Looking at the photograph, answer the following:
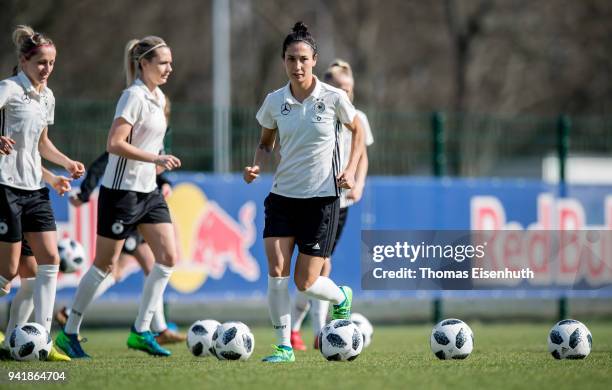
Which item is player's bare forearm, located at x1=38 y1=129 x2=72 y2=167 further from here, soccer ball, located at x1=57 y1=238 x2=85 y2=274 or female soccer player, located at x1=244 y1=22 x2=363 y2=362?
soccer ball, located at x1=57 y1=238 x2=85 y2=274

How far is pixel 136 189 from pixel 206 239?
4.61 metres

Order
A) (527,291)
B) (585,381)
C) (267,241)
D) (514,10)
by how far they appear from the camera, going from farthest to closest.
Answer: (514,10), (527,291), (267,241), (585,381)

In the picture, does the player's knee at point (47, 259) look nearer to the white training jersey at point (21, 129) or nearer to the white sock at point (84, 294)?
the white sock at point (84, 294)

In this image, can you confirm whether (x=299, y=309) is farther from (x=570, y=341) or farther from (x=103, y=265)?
(x=570, y=341)

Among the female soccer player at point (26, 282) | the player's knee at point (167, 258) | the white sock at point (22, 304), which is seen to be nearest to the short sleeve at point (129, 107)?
the female soccer player at point (26, 282)

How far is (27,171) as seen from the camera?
900 centimetres

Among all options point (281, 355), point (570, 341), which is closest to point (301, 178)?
point (281, 355)

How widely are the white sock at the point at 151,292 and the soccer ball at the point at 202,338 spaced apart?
1.50 ft

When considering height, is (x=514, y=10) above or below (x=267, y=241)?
above

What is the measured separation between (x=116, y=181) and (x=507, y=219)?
717 cm

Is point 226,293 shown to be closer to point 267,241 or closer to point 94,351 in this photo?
point 94,351

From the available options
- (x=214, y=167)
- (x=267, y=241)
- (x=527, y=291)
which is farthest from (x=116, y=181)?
(x=527, y=291)

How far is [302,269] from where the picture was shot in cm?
873

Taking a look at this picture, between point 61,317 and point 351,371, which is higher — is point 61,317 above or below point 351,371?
above
